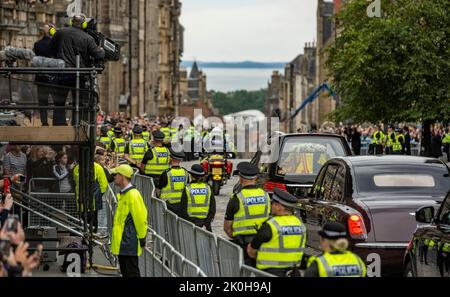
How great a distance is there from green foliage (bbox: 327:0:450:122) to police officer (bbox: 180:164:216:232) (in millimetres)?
29192

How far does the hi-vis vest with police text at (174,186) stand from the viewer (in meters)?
20.5

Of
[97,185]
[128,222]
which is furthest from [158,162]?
[128,222]

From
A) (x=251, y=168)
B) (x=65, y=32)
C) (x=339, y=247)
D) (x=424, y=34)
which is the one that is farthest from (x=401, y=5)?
(x=339, y=247)

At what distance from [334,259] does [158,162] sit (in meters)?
15.1

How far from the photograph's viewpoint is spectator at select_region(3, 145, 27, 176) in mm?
21141

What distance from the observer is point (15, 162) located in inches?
843

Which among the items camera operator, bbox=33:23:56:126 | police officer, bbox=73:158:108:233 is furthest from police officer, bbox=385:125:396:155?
camera operator, bbox=33:23:56:126

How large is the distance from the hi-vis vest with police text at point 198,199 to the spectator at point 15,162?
3.74 meters

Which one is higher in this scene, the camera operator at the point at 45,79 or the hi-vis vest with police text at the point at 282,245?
the camera operator at the point at 45,79

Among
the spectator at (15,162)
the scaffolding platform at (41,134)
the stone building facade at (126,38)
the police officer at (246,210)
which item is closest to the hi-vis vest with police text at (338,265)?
the police officer at (246,210)

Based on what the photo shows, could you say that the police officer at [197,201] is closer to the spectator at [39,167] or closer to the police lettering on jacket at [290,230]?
the spectator at [39,167]

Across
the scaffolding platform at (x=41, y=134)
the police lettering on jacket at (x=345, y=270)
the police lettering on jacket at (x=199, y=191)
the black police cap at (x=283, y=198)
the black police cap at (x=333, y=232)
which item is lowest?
the police lettering on jacket at (x=345, y=270)
